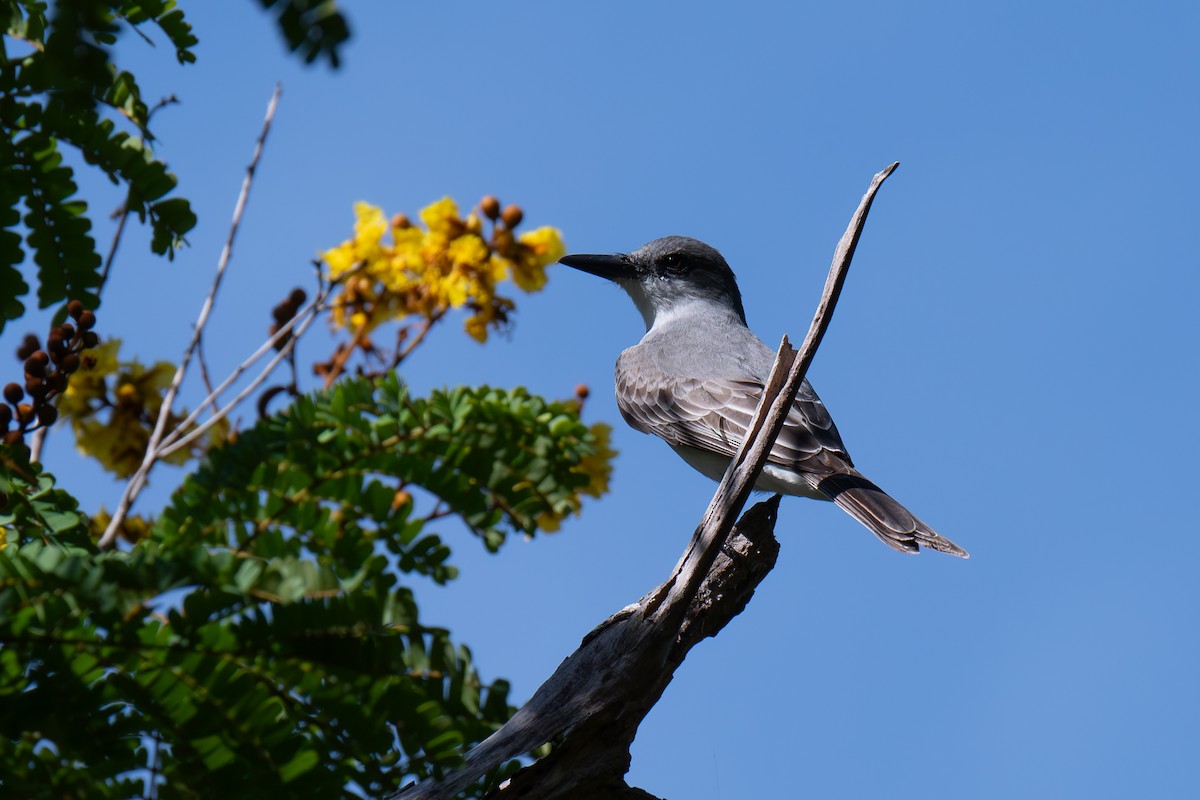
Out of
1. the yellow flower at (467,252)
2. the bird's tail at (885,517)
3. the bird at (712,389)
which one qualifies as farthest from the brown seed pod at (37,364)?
the bird's tail at (885,517)

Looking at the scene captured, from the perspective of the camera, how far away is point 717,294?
24.1 ft

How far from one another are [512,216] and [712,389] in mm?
1548

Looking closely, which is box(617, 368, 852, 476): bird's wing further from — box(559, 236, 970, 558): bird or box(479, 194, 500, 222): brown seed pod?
box(479, 194, 500, 222): brown seed pod

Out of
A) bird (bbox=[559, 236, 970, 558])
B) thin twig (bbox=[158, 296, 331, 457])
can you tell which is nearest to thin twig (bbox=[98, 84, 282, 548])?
thin twig (bbox=[158, 296, 331, 457])

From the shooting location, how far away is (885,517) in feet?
14.3

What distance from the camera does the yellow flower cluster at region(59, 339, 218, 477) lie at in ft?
14.2

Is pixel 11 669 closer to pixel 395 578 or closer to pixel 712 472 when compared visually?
pixel 395 578

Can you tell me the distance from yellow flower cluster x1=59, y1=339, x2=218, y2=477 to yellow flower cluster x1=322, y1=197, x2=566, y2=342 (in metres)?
0.83

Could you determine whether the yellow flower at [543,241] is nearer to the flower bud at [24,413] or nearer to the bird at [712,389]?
the bird at [712,389]

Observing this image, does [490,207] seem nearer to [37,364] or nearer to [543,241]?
[543,241]

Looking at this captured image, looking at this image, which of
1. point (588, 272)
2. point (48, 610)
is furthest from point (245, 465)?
point (588, 272)

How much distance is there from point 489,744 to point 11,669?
43.5 inches

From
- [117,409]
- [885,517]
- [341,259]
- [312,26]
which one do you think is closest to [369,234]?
[341,259]

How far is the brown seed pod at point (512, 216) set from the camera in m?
4.85
